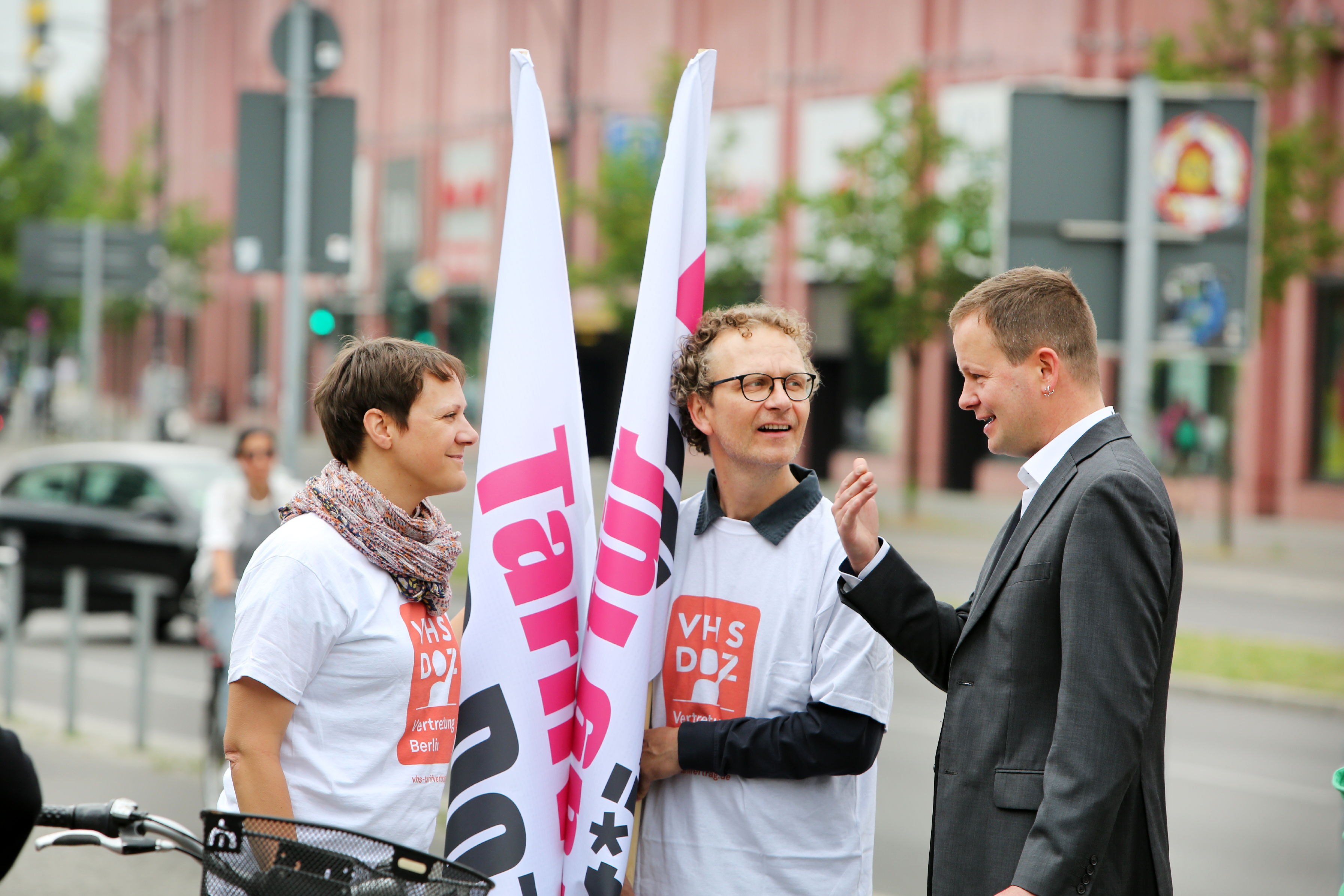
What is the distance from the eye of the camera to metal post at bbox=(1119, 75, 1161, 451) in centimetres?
676

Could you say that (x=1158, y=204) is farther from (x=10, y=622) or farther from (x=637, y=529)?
(x=10, y=622)

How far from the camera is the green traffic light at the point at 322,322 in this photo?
28.6 ft

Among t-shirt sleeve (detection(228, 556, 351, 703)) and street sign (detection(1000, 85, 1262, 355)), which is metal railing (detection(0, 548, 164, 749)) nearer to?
street sign (detection(1000, 85, 1262, 355))

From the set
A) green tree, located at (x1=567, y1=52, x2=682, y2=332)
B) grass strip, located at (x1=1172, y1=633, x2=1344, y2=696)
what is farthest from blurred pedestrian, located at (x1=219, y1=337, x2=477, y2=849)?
green tree, located at (x1=567, y1=52, x2=682, y2=332)

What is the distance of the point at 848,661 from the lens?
9.37 feet

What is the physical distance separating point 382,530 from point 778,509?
79cm

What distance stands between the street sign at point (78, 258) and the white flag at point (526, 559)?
2013cm

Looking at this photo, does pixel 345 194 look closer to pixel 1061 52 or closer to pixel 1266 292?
pixel 1266 292

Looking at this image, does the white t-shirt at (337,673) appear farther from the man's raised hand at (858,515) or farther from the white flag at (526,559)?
the man's raised hand at (858,515)

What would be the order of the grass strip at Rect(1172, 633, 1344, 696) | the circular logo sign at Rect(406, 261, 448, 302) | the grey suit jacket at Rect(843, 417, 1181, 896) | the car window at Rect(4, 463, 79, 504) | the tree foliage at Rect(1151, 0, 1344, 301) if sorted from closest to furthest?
1. the grey suit jacket at Rect(843, 417, 1181, 896)
2. the grass strip at Rect(1172, 633, 1344, 696)
3. the car window at Rect(4, 463, 79, 504)
4. the tree foliage at Rect(1151, 0, 1344, 301)
5. the circular logo sign at Rect(406, 261, 448, 302)

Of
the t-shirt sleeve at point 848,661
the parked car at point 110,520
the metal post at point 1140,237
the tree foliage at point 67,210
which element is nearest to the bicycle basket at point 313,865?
the t-shirt sleeve at point 848,661

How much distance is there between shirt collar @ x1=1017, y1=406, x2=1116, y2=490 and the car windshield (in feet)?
33.3

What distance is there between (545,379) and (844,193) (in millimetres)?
20969

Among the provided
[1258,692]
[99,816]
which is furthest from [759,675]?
[1258,692]
